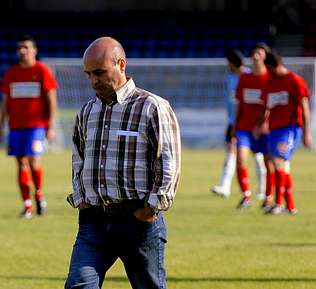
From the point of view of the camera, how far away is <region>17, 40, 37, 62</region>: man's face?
15.0 m

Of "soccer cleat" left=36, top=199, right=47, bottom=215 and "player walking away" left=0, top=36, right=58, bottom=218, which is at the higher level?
"player walking away" left=0, top=36, right=58, bottom=218

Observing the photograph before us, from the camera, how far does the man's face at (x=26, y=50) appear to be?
49.1 feet

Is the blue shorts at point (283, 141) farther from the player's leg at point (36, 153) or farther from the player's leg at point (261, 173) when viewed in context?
the player's leg at point (36, 153)

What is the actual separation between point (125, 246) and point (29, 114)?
9120 mm

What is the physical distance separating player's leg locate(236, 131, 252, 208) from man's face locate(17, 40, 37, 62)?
3.50 m

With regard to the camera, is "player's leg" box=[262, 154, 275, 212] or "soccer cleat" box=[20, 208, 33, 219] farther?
"player's leg" box=[262, 154, 275, 212]

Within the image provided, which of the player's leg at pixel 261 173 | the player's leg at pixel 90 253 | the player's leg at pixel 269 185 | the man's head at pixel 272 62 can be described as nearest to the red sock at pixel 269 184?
the player's leg at pixel 269 185

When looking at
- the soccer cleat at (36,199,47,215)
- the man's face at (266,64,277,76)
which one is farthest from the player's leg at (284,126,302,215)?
the soccer cleat at (36,199,47,215)

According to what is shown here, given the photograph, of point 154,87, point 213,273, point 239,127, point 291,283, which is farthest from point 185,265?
point 154,87

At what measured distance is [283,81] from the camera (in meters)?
15.5

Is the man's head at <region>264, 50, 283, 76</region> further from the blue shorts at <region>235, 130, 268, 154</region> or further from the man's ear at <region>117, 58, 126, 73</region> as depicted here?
the man's ear at <region>117, 58, 126, 73</region>

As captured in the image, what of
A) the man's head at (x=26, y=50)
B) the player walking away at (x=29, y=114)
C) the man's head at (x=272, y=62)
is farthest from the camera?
the player walking away at (x=29, y=114)

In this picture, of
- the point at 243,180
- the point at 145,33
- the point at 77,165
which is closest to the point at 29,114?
the point at 243,180

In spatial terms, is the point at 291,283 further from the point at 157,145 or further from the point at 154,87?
the point at 154,87
